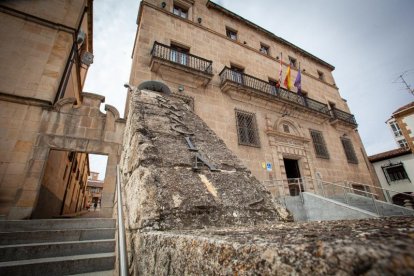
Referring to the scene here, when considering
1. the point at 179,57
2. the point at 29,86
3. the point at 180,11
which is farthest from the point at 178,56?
the point at 29,86

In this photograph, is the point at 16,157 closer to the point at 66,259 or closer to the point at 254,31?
the point at 66,259

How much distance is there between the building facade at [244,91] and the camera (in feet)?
28.1

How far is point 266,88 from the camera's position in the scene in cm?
1084

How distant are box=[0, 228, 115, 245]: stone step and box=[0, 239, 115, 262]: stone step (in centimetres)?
42

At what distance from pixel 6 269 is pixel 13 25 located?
7.93 m

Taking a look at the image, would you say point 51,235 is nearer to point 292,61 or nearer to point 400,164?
point 292,61

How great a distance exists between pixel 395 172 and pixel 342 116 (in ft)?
29.8

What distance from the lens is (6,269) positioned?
213cm

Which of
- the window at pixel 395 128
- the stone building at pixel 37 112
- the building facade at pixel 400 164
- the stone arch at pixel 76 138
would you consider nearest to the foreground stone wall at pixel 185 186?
the stone arch at pixel 76 138

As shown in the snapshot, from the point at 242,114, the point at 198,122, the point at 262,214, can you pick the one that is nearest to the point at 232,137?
the point at 242,114

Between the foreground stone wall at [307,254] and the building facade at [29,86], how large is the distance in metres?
5.80

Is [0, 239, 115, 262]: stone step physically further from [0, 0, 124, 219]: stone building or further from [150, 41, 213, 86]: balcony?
[150, 41, 213, 86]: balcony

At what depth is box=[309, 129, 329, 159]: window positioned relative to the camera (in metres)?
11.0

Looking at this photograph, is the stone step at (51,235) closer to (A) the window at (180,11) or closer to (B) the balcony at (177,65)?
(B) the balcony at (177,65)
